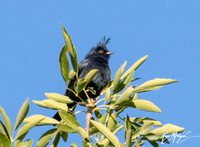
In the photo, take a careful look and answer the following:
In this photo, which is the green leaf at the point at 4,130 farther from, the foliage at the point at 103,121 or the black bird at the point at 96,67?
the black bird at the point at 96,67

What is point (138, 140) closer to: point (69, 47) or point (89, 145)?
point (89, 145)

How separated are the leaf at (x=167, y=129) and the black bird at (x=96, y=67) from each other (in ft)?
8.09

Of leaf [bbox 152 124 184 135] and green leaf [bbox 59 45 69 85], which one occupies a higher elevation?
green leaf [bbox 59 45 69 85]

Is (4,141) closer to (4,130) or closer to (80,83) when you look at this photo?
(4,130)

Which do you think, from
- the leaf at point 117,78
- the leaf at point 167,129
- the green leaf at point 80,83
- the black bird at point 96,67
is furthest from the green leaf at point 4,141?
the black bird at point 96,67

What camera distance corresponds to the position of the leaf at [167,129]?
8.51 ft

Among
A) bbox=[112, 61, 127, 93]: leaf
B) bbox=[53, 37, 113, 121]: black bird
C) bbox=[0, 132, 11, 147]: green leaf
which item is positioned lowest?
bbox=[0, 132, 11, 147]: green leaf

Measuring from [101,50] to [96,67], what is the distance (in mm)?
895

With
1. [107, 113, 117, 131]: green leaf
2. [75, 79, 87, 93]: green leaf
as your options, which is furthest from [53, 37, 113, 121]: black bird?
[107, 113, 117, 131]: green leaf

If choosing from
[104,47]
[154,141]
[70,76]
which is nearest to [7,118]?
[70,76]

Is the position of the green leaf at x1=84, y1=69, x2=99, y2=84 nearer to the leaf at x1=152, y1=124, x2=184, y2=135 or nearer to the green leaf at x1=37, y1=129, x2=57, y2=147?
A: the green leaf at x1=37, y1=129, x2=57, y2=147

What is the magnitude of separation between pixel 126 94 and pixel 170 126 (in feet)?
1.29

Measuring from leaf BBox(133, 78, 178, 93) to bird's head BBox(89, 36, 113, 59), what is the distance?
3568 mm

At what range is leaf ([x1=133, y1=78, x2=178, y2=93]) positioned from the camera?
267cm
